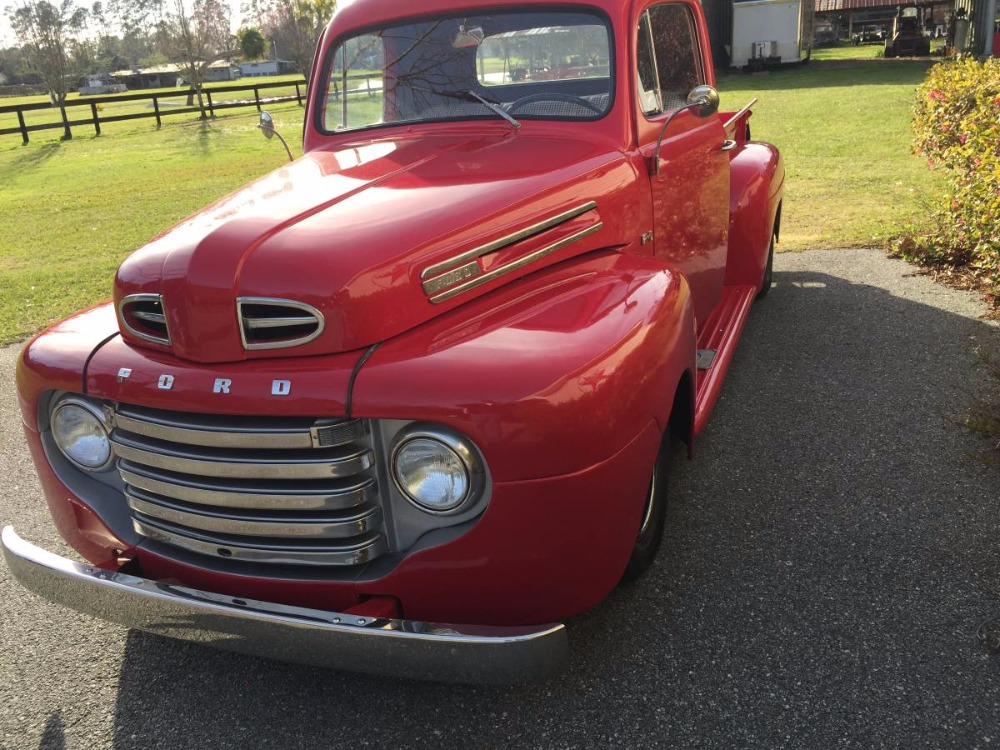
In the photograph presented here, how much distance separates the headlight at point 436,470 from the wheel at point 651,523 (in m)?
0.80

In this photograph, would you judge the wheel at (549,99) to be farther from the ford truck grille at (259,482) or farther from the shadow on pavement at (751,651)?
the ford truck grille at (259,482)

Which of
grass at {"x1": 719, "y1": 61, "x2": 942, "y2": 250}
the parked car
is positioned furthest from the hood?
the parked car

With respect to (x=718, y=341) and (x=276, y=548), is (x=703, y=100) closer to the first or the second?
(x=718, y=341)

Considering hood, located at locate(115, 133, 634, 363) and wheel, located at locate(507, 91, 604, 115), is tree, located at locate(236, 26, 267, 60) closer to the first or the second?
wheel, located at locate(507, 91, 604, 115)

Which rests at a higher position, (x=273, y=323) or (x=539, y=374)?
(x=273, y=323)

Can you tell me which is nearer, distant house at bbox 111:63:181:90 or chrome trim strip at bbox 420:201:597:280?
chrome trim strip at bbox 420:201:597:280

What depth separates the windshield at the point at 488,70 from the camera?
3441mm

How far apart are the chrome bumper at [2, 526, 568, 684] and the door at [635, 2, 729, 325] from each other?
1906 millimetres

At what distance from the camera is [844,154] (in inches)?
459

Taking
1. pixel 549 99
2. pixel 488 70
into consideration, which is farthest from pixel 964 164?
pixel 488 70

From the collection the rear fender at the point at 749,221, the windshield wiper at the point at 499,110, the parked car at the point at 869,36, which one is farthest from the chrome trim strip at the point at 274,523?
the parked car at the point at 869,36

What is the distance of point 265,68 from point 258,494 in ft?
287

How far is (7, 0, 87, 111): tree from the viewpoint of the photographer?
2623 centimetres

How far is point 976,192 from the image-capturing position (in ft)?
17.4
